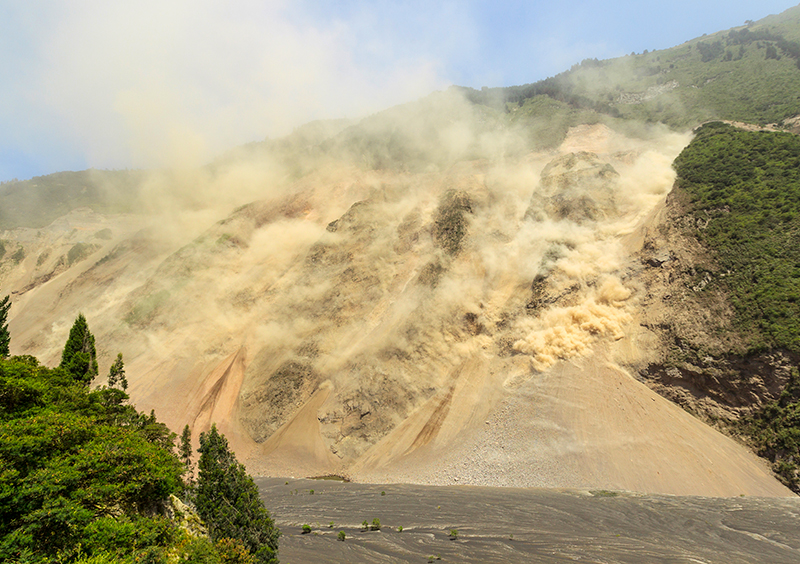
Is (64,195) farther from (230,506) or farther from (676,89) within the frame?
(676,89)

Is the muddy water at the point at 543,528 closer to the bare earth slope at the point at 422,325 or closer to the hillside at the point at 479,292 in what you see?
the bare earth slope at the point at 422,325

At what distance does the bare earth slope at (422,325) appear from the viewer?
114ft

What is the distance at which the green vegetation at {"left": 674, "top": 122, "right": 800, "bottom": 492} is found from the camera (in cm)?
2938

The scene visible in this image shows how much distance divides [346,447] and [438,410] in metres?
9.30

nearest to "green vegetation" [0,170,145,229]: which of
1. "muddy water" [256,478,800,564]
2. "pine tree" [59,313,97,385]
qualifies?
"pine tree" [59,313,97,385]

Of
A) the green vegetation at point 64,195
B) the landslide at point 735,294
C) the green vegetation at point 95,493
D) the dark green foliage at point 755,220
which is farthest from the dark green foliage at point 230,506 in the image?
the green vegetation at point 64,195

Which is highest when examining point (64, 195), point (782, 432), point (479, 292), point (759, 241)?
point (64, 195)

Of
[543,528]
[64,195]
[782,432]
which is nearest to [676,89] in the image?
[782,432]

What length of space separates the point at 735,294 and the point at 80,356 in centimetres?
4748

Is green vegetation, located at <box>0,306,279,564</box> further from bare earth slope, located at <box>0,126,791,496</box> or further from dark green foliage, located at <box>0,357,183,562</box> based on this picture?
bare earth slope, located at <box>0,126,791,496</box>

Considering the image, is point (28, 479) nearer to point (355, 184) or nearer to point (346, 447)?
point (346, 447)

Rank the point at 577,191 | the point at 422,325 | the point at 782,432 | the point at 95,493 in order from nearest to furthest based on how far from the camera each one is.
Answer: the point at 95,493
the point at 782,432
the point at 422,325
the point at 577,191

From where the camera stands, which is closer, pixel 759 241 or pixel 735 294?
pixel 735 294

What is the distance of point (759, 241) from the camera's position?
37281 millimetres
